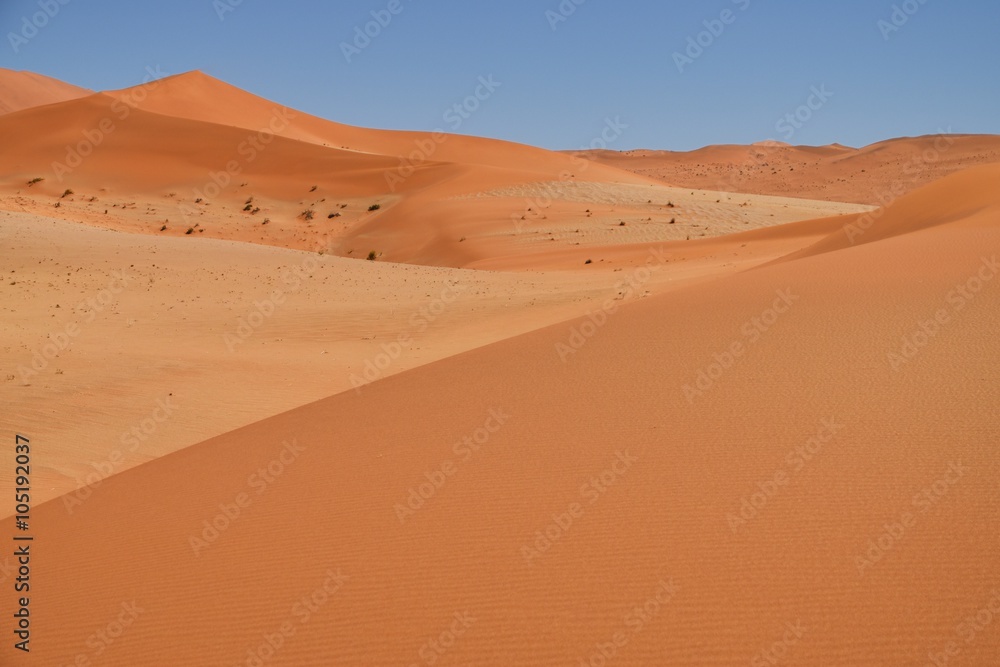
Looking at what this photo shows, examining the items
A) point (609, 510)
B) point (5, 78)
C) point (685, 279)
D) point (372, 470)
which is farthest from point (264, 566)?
point (5, 78)

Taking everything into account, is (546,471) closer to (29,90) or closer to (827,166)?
(827,166)

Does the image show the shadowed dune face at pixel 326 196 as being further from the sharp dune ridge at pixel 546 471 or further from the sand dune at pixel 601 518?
the sand dune at pixel 601 518

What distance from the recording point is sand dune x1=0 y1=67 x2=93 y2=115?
114 metres

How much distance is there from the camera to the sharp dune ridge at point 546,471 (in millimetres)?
3881

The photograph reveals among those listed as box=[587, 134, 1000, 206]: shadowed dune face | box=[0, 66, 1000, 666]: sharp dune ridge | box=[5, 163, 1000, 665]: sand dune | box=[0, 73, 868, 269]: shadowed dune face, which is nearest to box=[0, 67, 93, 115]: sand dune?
box=[0, 73, 868, 269]: shadowed dune face

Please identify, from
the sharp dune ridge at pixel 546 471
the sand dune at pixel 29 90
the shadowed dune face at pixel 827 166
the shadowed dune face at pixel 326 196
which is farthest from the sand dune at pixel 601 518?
the sand dune at pixel 29 90

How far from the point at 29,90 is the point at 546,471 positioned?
5542 inches

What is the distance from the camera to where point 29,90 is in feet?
402

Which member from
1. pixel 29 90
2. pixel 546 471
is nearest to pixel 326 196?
pixel 546 471

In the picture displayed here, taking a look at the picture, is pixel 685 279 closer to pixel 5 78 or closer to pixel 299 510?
Answer: pixel 299 510

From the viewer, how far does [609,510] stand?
16.0 feet

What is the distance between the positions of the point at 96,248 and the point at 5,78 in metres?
123

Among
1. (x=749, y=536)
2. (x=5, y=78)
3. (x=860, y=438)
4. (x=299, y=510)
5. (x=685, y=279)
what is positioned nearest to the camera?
(x=749, y=536)

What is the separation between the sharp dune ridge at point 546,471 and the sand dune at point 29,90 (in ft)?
367
